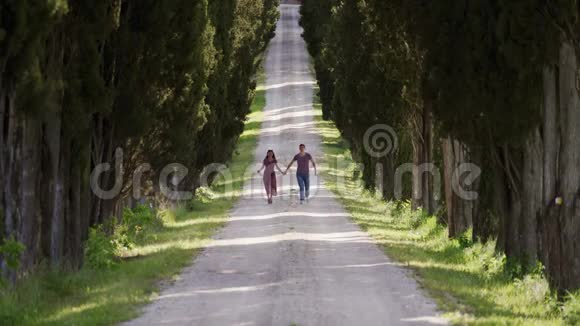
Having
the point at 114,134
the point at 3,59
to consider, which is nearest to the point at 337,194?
the point at 114,134

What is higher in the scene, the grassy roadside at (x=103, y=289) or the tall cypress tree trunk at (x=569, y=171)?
the tall cypress tree trunk at (x=569, y=171)

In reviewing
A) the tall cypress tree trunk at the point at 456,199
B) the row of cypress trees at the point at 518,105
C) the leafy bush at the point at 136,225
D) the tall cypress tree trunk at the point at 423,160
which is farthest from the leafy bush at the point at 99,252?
the tall cypress tree trunk at the point at 423,160

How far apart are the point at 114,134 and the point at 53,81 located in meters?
4.83

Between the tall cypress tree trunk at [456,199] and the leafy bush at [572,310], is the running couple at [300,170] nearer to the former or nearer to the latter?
the tall cypress tree trunk at [456,199]

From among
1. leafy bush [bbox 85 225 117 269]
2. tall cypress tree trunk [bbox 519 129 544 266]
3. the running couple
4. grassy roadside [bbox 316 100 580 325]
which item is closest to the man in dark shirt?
the running couple

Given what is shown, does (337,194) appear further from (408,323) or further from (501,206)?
(408,323)

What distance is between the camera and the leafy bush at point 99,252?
Result: 696 inches

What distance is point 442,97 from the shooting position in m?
17.7

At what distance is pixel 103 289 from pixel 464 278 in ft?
16.1

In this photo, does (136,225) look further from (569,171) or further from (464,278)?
(569,171)

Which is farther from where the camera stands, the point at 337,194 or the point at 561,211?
the point at 337,194

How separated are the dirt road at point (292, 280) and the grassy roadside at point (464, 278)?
35 cm

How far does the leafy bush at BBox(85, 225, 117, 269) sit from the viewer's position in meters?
17.7

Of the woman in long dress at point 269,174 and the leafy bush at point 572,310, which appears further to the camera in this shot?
the woman in long dress at point 269,174
